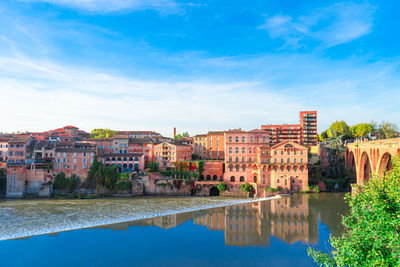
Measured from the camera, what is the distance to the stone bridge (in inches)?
1545

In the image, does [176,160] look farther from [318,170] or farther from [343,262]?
[343,262]

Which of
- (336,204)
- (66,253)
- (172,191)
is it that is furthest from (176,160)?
(66,253)

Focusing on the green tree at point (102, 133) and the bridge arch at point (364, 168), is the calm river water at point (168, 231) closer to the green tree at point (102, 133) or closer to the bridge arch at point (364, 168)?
the bridge arch at point (364, 168)

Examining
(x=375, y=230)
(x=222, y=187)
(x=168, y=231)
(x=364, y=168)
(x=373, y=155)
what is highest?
(x=373, y=155)

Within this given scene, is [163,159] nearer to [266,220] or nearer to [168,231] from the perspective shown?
[168,231]

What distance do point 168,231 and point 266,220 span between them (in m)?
14.4

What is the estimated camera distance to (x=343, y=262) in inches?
580

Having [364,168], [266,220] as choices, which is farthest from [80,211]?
[364,168]

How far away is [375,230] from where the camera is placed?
14750 millimetres

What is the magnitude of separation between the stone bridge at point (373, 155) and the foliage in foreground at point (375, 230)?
49.1ft

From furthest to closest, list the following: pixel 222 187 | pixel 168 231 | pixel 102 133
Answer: pixel 102 133, pixel 222 187, pixel 168 231

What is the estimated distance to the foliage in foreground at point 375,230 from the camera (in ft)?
46.1

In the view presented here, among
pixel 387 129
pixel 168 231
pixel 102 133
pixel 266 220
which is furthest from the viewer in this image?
pixel 102 133

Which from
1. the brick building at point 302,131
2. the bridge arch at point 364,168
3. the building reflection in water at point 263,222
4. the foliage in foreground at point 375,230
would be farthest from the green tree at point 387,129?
the foliage in foreground at point 375,230
